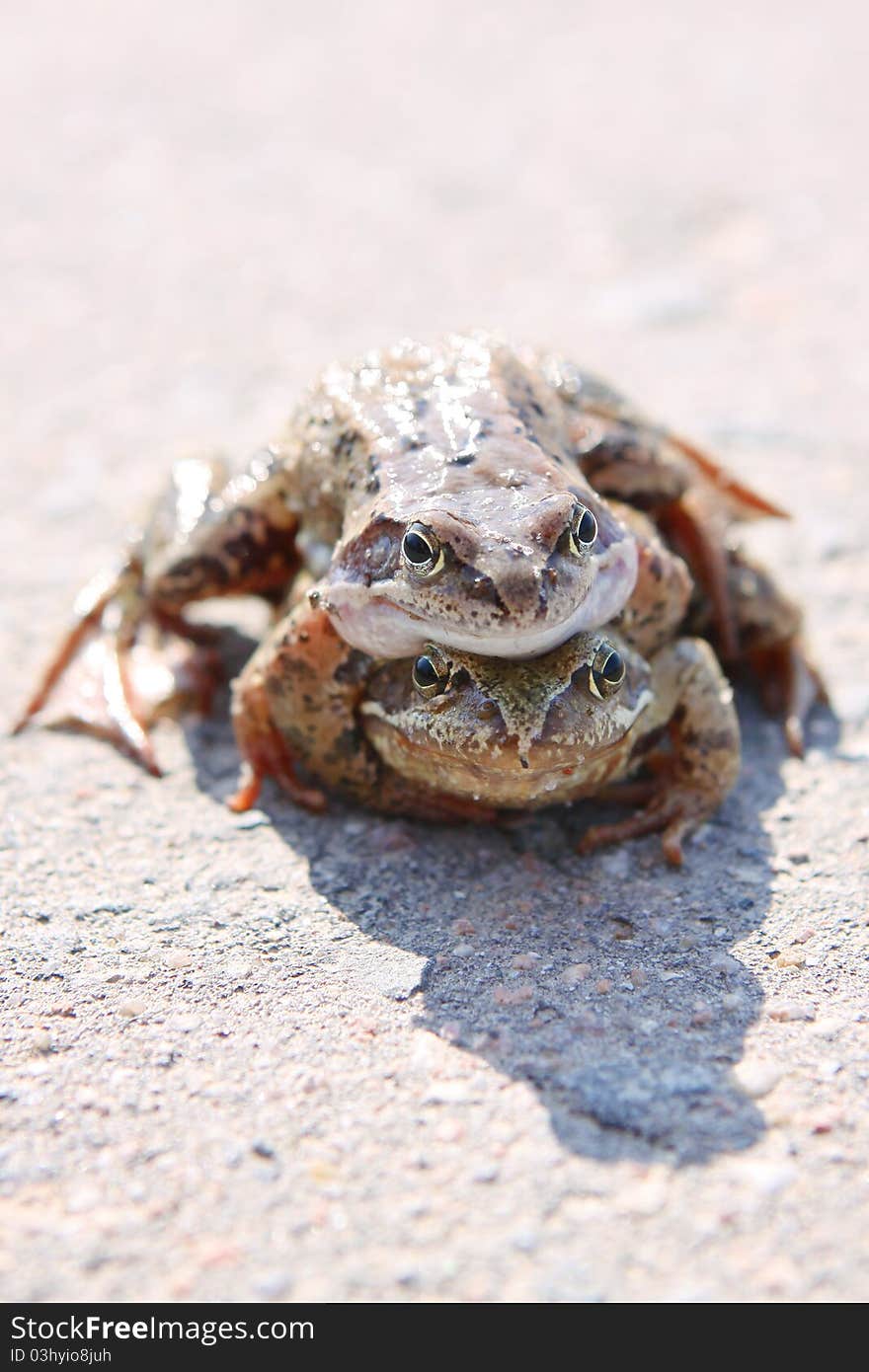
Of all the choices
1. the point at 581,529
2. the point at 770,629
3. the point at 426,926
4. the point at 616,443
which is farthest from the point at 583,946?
the point at 616,443

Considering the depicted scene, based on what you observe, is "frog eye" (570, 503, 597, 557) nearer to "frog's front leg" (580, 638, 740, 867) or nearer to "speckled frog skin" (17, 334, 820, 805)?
"speckled frog skin" (17, 334, 820, 805)

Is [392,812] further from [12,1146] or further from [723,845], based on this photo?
[12,1146]

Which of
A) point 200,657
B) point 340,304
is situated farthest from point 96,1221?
point 340,304

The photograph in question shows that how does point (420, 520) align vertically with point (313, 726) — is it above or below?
above

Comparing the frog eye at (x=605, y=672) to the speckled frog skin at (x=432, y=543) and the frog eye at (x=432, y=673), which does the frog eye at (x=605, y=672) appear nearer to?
the speckled frog skin at (x=432, y=543)

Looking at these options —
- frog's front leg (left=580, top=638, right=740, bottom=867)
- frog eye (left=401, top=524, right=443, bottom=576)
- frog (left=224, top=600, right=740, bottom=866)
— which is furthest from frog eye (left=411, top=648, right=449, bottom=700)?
frog's front leg (left=580, top=638, right=740, bottom=867)

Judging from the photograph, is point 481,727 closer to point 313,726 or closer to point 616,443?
point 313,726

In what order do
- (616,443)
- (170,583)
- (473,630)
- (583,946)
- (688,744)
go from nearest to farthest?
(473,630), (583,946), (688,744), (616,443), (170,583)
